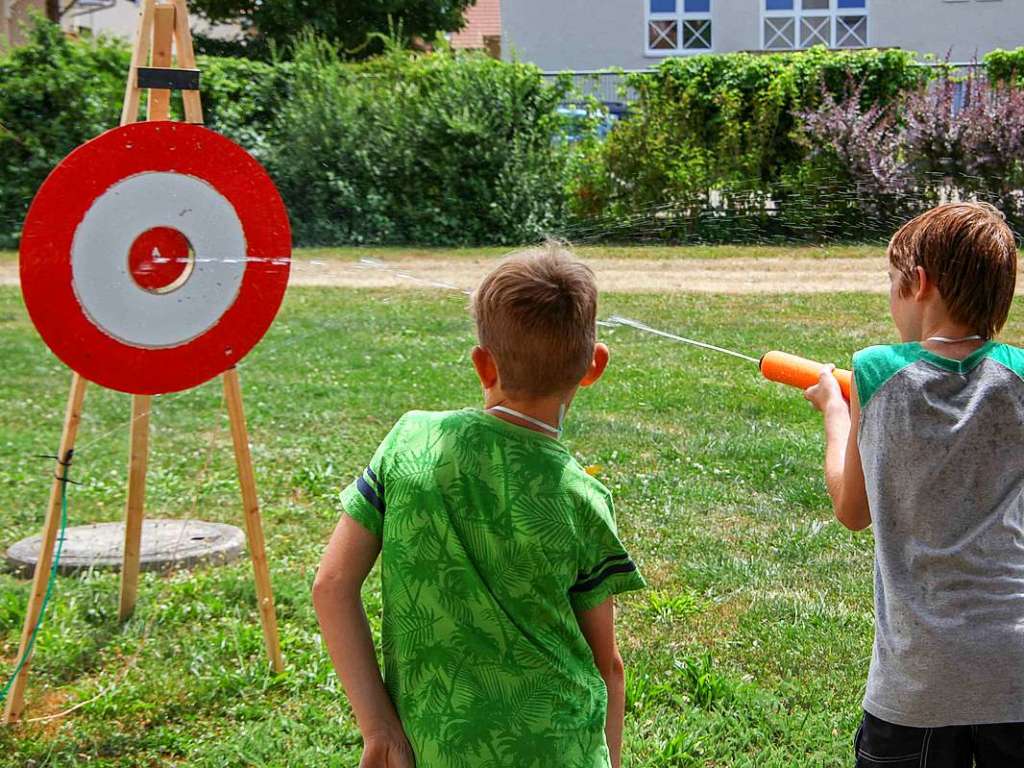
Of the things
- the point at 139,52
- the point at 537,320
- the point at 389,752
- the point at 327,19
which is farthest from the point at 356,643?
the point at 327,19

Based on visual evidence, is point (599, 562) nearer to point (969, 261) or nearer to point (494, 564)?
point (494, 564)

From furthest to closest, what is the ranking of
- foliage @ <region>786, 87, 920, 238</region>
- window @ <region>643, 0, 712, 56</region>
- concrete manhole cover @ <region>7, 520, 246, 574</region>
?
window @ <region>643, 0, 712, 56</region> < foliage @ <region>786, 87, 920, 238</region> < concrete manhole cover @ <region>7, 520, 246, 574</region>

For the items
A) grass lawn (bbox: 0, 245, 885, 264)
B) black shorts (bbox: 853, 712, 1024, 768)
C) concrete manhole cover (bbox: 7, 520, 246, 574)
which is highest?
black shorts (bbox: 853, 712, 1024, 768)

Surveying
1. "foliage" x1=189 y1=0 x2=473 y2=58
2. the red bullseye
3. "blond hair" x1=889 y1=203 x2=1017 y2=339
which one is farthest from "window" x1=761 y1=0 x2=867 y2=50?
"blond hair" x1=889 y1=203 x2=1017 y2=339

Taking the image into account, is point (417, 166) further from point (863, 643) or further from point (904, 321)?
point (904, 321)

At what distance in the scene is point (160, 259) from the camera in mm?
3016

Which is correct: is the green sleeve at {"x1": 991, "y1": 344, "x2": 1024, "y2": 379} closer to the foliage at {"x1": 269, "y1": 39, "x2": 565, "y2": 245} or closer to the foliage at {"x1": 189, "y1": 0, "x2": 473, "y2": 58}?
the foliage at {"x1": 269, "y1": 39, "x2": 565, "y2": 245}

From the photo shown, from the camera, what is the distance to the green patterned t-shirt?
5.26 ft

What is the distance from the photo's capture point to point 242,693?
3260 millimetres

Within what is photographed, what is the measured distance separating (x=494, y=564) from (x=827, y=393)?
0.84 meters

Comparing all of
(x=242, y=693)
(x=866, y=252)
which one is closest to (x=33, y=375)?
(x=242, y=693)

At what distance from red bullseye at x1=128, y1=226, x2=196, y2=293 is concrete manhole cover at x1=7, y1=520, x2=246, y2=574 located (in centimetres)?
140

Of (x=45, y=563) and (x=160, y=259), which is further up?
(x=160, y=259)

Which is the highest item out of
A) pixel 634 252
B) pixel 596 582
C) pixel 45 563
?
pixel 596 582
